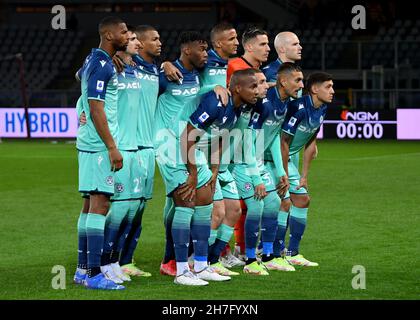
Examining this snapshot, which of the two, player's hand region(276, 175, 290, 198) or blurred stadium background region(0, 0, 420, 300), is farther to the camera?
player's hand region(276, 175, 290, 198)

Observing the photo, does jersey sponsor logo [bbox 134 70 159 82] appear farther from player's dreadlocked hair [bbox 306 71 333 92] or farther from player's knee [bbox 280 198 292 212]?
player's knee [bbox 280 198 292 212]

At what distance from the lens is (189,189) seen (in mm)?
→ 8023

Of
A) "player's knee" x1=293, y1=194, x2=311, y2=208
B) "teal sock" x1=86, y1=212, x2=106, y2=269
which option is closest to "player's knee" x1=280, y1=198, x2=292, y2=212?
"player's knee" x1=293, y1=194, x2=311, y2=208

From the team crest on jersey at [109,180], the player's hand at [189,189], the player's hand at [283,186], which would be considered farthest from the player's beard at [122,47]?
the player's hand at [283,186]

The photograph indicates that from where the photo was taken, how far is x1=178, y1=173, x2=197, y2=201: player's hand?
26.2 feet

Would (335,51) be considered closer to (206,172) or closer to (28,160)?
(28,160)

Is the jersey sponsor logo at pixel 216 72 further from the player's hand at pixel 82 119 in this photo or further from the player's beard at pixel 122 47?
the player's hand at pixel 82 119

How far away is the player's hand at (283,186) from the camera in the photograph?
897 centimetres

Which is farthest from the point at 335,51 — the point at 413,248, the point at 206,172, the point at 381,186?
the point at 206,172

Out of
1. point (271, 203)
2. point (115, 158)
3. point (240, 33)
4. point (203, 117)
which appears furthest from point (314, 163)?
point (240, 33)

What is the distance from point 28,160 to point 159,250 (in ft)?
40.1

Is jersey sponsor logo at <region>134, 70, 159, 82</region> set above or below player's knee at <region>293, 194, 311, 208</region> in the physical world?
above

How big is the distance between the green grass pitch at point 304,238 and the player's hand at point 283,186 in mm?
770

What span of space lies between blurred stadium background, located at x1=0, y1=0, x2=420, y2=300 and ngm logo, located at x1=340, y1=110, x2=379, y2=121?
4 cm
